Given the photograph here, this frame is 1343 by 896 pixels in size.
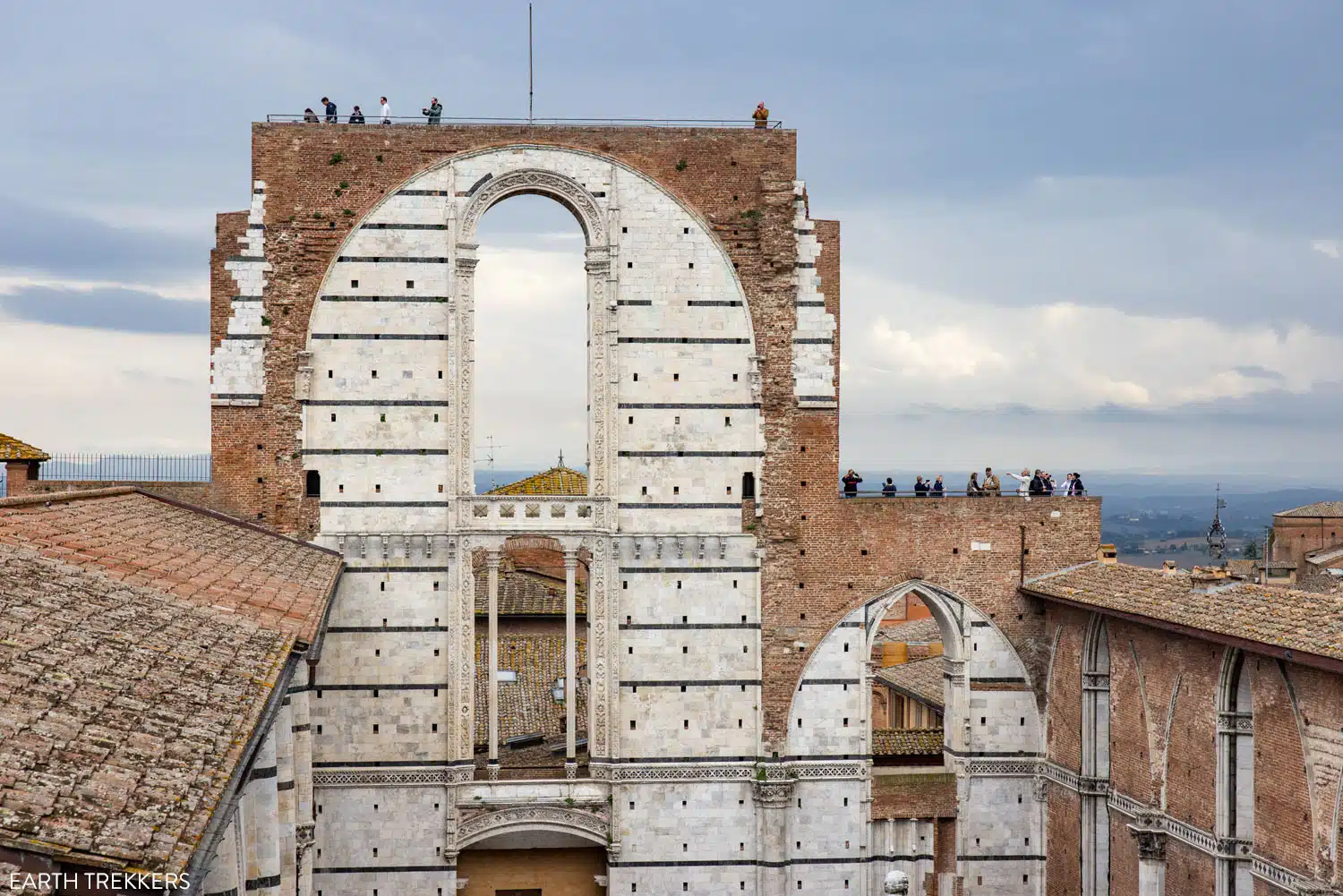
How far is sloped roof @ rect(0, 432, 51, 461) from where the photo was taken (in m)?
21.7

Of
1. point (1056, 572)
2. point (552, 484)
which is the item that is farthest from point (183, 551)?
point (552, 484)

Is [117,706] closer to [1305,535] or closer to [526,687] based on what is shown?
[526,687]

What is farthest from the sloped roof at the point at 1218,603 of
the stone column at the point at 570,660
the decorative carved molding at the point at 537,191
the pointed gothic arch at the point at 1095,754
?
the decorative carved molding at the point at 537,191

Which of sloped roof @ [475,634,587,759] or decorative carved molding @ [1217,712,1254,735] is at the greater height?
decorative carved molding @ [1217,712,1254,735]

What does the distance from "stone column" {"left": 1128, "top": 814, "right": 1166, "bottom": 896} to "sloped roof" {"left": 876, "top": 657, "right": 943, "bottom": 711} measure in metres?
8.84

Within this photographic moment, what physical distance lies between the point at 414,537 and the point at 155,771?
13707mm

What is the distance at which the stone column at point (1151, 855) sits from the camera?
18812 mm

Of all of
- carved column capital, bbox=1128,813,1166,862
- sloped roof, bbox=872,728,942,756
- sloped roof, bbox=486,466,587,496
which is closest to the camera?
carved column capital, bbox=1128,813,1166,862

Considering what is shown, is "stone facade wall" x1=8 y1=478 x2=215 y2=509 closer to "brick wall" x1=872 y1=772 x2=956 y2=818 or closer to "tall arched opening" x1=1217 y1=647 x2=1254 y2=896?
"brick wall" x1=872 y1=772 x2=956 y2=818

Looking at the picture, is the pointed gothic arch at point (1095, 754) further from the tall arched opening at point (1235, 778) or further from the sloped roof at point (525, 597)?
the sloped roof at point (525, 597)

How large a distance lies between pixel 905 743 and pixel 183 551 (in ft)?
41.8

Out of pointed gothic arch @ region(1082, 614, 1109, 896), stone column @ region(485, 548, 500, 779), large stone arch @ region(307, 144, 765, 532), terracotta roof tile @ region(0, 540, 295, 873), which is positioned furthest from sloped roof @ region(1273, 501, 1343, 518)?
terracotta roof tile @ region(0, 540, 295, 873)

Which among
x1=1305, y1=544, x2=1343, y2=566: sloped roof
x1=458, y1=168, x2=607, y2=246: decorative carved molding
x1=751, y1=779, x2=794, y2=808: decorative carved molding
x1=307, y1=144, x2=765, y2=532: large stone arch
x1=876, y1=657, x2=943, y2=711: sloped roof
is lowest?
x1=751, y1=779, x2=794, y2=808: decorative carved molding

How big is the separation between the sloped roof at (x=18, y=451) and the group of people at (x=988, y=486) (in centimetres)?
1163
